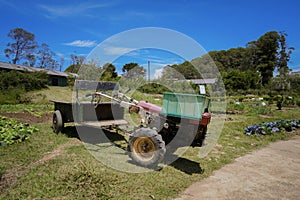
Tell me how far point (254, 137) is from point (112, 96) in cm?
563

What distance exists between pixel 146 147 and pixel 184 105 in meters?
1.26

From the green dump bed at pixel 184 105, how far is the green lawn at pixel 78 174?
1244 mm

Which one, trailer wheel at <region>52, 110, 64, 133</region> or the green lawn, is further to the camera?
trailer wheel at <region>52, 110, 64, 133</region>

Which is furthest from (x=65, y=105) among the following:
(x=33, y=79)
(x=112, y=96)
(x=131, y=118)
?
(x=33, y=79)

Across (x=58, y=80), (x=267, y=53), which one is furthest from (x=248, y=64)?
(x=58, y=80)

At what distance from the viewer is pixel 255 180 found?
14.5 feet

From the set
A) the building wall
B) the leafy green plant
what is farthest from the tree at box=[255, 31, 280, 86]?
the leafy green plant

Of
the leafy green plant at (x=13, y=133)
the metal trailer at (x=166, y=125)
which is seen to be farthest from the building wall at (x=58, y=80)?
the metal trailer at (x=166, y=125)

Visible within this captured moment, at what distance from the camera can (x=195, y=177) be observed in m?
4.40

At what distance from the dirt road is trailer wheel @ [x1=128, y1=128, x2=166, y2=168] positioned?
0.92m

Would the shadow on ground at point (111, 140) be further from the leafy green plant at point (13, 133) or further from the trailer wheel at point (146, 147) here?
the leafy green plant at point (13, 133)

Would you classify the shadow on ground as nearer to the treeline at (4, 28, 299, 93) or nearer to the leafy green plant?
the leafy green plant

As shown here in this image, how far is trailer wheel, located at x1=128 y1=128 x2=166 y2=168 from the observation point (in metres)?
4.43

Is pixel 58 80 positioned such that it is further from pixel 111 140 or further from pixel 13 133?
pixel 111 140
